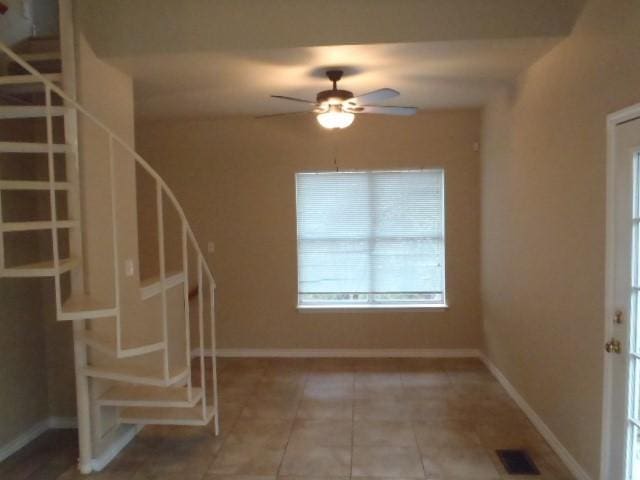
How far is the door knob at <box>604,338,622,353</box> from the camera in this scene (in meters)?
2.22

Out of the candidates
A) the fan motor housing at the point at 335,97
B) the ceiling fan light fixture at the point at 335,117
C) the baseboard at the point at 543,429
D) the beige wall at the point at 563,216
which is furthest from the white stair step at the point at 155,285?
the baseboard at the point at 543,429

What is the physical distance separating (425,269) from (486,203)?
36.1 inches

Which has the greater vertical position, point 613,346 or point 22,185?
point 22,185

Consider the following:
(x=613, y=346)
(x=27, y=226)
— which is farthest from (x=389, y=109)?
(x=27, y=226)

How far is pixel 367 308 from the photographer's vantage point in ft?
16.0

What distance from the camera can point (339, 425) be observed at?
3375 millimetres

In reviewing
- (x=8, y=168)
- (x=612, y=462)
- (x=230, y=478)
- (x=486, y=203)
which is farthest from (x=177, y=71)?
(x=612, y=462)

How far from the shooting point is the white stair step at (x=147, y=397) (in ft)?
9.53

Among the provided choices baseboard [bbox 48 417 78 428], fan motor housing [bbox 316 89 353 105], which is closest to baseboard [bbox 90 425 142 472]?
baseboard [bbox 48 417 78 428]

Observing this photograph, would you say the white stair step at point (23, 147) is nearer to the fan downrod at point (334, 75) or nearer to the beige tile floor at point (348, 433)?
the fan downrod at point (334, 75)

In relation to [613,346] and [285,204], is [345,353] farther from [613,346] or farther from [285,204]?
[613,346]

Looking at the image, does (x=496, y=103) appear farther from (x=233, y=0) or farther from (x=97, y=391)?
(x=97, y=391)

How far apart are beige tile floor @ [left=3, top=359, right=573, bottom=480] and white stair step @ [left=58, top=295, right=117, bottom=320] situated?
1.06m

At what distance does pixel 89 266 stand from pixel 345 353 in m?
2.89
